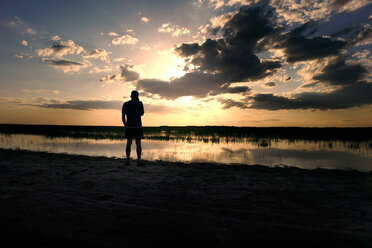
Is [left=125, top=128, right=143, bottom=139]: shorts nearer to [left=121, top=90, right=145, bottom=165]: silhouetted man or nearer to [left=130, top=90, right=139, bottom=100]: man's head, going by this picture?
[left=121, top=90, right=145, bottom=165]: silhouetted man

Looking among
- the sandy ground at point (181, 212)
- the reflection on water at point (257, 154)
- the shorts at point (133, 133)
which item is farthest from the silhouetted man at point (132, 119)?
the reflection on water at point (257, 154)

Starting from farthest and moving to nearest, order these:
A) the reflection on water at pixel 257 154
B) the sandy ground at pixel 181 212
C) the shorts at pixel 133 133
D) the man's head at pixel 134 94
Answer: the reflection on water at pixel 257 154
the man's head at pixel 134 94
the shorts at pixel 133 133
the sandy ground at pixel 181 212

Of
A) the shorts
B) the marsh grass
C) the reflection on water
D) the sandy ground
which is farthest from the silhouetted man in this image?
the marsh grass

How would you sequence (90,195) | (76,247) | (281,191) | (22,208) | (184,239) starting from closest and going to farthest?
(76,247)
(184,239)
(22,208)
(90,195)
(281,191)

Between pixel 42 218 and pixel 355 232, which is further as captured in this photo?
pixel 42 218

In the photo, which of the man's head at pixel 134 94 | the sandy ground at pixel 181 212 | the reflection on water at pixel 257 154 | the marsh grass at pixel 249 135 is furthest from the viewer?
the marsh grass at pixel 249 135

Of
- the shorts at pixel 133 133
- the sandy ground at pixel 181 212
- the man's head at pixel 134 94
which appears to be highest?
the man's head at pixel 134 94

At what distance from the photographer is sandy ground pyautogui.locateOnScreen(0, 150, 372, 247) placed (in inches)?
87.0

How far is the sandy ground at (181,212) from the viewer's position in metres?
2.21

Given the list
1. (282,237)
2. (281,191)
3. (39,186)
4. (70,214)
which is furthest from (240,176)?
(39,186)

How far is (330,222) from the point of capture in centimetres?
271

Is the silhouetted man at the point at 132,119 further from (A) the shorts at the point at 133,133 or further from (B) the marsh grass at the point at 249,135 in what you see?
(B) the marsh grass at the point at 249,135

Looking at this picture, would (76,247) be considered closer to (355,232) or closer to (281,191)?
(355,232)

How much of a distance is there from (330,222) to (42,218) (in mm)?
3623
